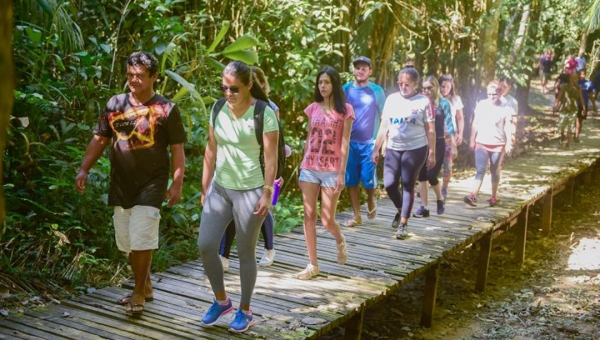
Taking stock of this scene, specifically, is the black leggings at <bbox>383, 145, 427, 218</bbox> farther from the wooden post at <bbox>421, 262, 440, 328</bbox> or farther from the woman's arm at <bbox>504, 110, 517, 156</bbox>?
the woman's arm at <bbox>504, 110, 517, 156</bbox>

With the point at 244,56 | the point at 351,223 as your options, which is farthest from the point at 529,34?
the point at 244,56

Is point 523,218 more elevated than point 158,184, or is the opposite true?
point 158,184

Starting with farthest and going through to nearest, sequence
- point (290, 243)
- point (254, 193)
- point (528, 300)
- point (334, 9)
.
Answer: point (334, 9) → point (528, 300) → point (290, 243) → point (254, 193)

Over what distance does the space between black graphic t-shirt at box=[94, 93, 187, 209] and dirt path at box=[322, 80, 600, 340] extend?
3310mm

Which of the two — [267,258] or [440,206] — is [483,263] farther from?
[267,258]

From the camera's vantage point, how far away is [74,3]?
7.16 meters

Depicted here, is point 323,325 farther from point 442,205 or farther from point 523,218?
point 523,218

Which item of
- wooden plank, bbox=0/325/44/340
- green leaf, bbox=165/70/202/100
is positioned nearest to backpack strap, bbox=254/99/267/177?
green leaf, bbox=165/70/202/100

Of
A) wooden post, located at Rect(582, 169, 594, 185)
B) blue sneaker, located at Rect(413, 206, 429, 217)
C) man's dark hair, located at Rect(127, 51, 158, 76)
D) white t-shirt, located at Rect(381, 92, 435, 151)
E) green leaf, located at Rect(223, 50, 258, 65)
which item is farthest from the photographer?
wooden post, located at Rect(582, 169, 594, 185)

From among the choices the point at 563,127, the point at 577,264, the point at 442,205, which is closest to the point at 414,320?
the point at 442,205

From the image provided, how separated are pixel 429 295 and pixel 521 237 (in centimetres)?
327

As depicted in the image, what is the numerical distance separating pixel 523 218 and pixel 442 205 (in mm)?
1893

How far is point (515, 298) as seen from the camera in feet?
27.0

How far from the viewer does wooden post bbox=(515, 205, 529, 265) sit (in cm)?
948
